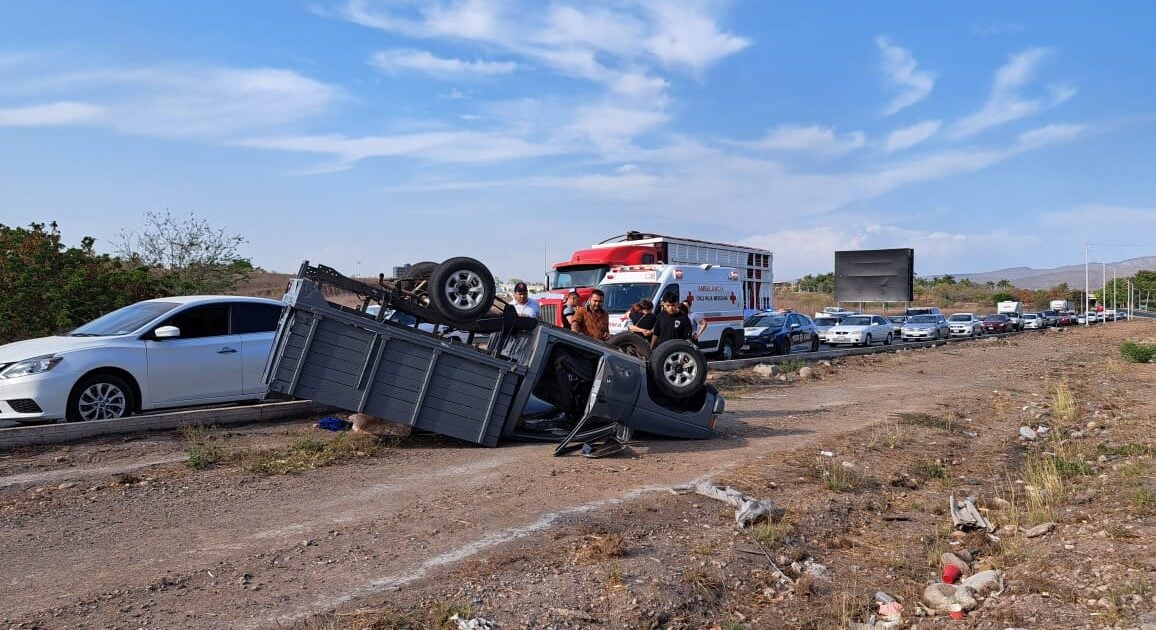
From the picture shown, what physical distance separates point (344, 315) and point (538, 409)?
2.89 meters

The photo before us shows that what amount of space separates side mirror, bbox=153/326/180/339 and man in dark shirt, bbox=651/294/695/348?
5.57m

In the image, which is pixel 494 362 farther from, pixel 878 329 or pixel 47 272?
pixel 878 329

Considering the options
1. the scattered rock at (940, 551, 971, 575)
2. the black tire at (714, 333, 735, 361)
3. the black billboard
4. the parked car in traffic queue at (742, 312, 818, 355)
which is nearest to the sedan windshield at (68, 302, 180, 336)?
the scattered rock at (940, 551, 971, 575)

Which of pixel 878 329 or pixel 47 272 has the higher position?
pixel 47 272

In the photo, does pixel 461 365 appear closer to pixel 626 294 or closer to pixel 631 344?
pixel 631 344

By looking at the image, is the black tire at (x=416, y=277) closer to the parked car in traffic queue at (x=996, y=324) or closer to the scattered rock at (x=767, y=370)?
the scattered rock at (x=767, y=370)

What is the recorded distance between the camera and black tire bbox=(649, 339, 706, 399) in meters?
9.05

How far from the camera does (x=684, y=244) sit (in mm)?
22500

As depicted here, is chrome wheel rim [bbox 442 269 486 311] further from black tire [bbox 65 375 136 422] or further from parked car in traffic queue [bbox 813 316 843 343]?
parked car in traffic queue [bbox 813 316 843 343]

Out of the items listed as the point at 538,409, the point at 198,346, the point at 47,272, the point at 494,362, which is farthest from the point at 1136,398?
the point at 47,272

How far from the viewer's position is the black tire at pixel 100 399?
9.12m

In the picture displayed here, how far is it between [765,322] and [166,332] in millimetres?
18101

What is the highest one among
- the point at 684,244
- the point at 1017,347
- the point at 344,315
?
the point at 684,244

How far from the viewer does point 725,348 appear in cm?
2058
